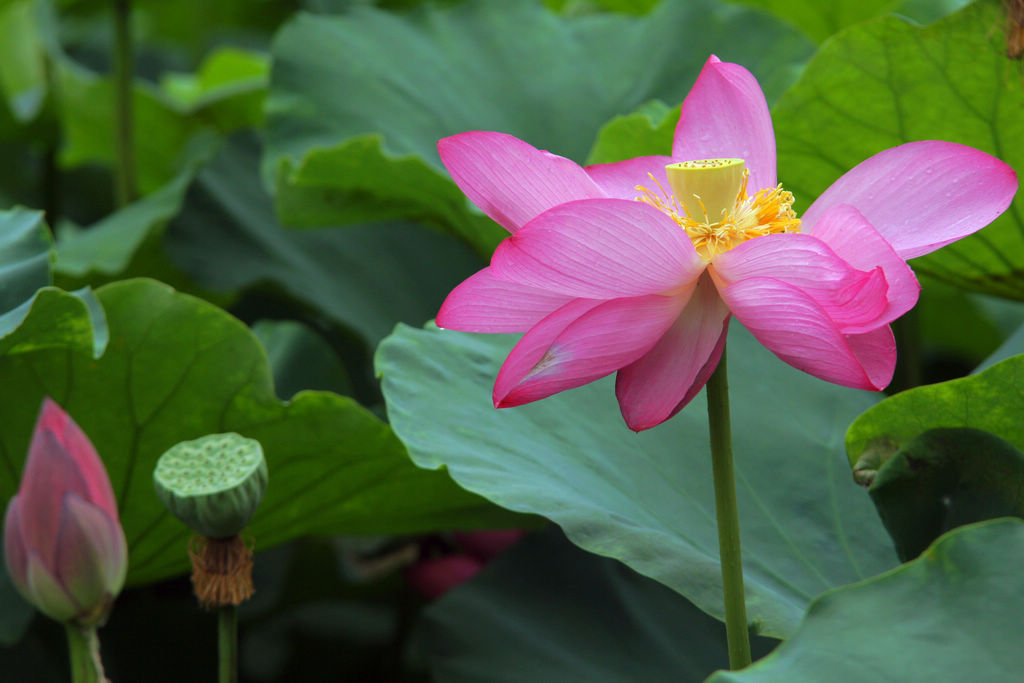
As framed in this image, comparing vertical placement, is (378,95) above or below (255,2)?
above

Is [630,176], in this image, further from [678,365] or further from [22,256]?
[22,256]

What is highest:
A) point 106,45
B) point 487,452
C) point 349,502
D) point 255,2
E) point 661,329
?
point 661,329

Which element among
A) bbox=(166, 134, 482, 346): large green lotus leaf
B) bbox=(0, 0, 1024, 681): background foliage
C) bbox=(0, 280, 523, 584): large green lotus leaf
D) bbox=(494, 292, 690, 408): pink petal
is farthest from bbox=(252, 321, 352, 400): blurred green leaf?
bbox=(494, 292, 690, 408): pink petal

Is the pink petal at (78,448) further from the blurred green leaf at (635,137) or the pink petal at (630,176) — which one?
the blurred green leaf at (635,137)

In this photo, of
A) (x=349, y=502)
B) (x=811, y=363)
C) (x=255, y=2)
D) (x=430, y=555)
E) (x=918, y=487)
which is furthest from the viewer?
(x=255, y=2)

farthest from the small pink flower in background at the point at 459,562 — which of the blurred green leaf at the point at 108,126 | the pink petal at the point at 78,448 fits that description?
the blurred green leaf at the point at 108,126

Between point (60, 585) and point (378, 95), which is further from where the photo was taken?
point (378, 95)

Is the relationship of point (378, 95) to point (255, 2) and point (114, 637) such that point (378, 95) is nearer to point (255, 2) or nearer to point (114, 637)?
point (114, 637)

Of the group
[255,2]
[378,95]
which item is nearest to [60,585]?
[378,95]
